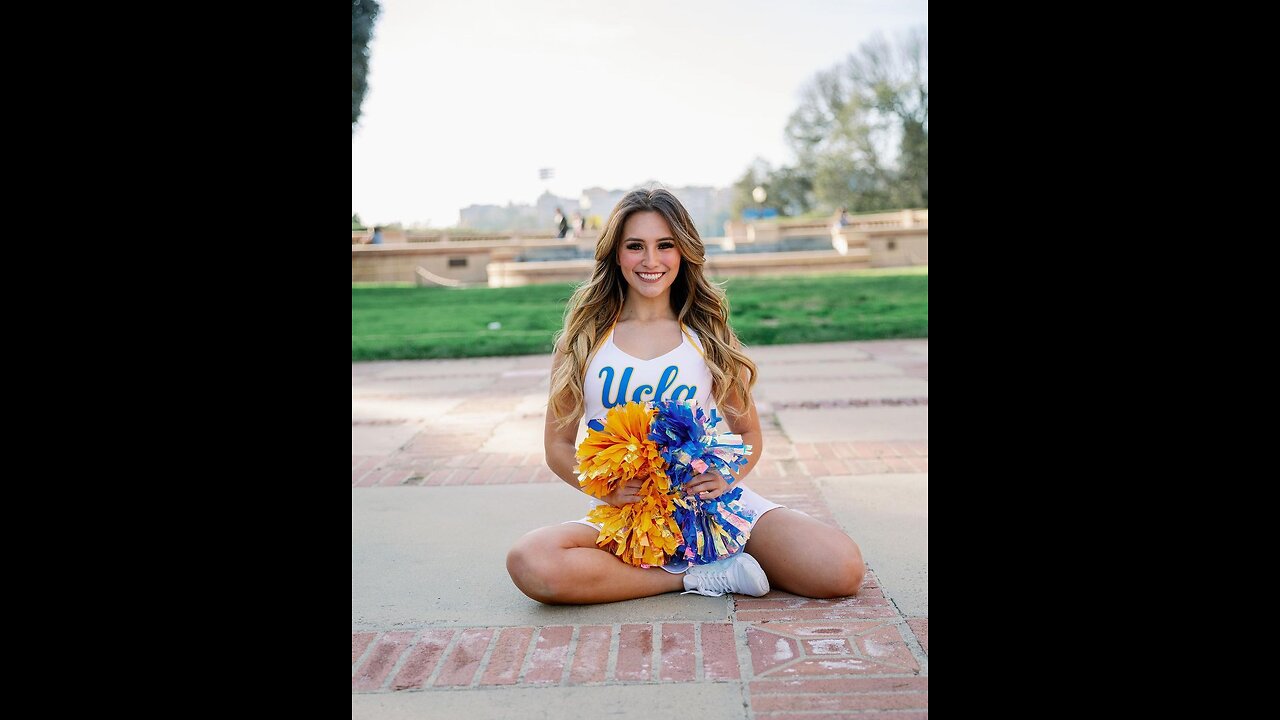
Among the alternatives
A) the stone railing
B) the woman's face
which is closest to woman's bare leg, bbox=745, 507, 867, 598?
the woman's face

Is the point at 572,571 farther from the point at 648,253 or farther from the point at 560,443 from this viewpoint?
the point at 648,253

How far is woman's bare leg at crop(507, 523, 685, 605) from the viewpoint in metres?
3.18

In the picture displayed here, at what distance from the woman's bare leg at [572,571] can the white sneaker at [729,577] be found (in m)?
0.11

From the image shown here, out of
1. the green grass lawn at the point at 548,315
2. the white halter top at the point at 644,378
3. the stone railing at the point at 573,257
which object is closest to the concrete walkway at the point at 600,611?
the white halter top at the point at 644,378

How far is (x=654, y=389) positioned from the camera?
3.42 m

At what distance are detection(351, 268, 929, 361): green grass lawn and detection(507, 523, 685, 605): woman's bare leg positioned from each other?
419cm

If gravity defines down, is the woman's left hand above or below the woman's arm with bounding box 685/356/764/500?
below

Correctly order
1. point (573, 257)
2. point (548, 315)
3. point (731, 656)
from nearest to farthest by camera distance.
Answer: point (731, 656)
point (548, 315)
point (573, 257)

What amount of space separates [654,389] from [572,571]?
2.25 feet

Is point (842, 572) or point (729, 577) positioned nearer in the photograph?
point (842, 572)

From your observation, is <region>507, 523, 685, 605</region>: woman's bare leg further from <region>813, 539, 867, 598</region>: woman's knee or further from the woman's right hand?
<region>813, 539, 867, 598</region>: woman's knee

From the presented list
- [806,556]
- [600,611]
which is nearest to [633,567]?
[600,611]
